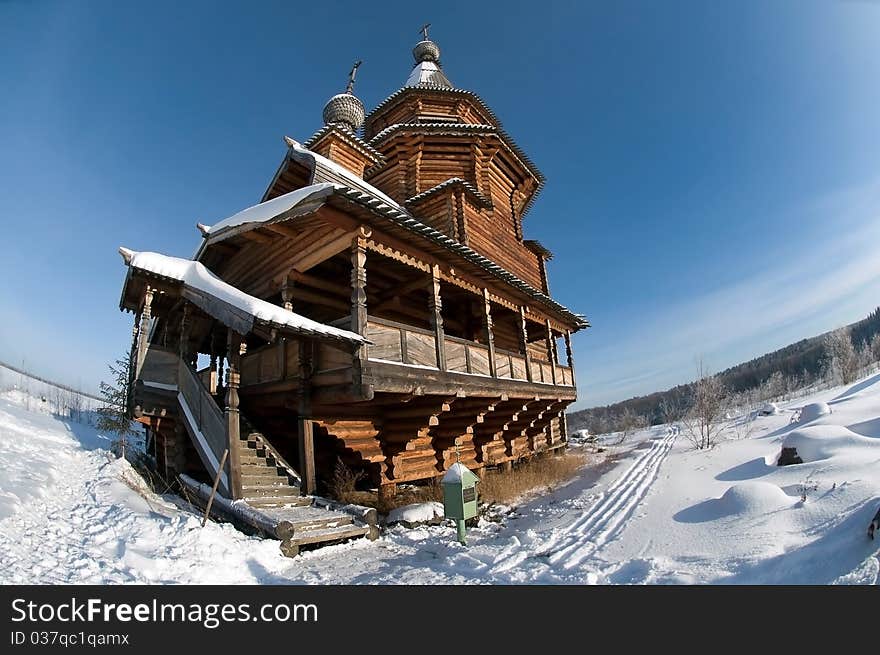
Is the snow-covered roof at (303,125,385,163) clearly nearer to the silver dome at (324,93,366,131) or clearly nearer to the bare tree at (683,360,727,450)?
the silver dome at (324,93,366,131)

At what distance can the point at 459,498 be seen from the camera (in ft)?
21.0

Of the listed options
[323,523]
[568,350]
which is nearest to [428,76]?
[568,350]

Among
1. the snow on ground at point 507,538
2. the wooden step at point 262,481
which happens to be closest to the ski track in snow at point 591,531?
the snow on ground at point 507,538

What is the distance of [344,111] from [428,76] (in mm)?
4676

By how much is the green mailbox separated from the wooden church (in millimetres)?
1927

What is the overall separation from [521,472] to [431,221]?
8.69 metres

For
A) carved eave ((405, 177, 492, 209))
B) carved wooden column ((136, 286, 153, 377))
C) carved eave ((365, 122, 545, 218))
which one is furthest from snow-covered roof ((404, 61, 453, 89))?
carved wooden column ((136, 286, 153, 377))

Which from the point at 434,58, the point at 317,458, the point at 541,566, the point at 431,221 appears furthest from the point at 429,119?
the point at 541,566

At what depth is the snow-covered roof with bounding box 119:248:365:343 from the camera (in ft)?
21.9

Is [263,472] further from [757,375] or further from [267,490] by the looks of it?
[757,375]

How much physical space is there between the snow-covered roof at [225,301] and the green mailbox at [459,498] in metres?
2.70

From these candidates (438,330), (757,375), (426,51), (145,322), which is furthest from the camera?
(757,375)

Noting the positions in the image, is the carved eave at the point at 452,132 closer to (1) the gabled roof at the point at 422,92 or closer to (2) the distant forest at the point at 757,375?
(1) the gabled roof at the point at 422,92
